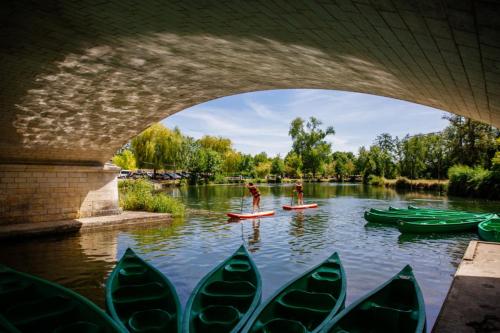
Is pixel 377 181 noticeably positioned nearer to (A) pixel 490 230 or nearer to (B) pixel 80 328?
(A) pixel 490 230

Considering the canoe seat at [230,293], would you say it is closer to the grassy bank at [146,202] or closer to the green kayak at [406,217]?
the green kayak at [406,217]

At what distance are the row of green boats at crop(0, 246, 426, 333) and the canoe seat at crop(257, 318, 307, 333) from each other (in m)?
0.01

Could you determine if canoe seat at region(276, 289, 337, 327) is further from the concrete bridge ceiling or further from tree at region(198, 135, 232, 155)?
tree at region(198, 135, 232, 155)

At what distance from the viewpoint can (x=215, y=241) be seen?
12.5 m

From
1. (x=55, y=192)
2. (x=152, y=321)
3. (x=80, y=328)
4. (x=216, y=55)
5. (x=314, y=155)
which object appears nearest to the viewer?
(x=80, y=328)

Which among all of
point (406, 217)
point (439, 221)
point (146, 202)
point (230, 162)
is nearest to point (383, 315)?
point (439, 221)

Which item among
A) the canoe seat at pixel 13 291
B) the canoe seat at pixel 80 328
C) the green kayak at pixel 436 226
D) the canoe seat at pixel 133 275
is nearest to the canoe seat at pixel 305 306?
the canoe seat at pixel 80 328

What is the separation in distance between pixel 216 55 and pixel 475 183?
110 ft

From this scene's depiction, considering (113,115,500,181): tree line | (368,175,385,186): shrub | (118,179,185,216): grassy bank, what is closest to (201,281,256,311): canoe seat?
(118,179,185,216): grassy bank

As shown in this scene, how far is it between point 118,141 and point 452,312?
14.4 metres

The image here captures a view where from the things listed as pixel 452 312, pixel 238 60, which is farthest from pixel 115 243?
pixel 452 312

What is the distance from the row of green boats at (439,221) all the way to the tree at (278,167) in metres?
64.0

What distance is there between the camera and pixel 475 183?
109 feet

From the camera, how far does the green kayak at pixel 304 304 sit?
4.61 meters
